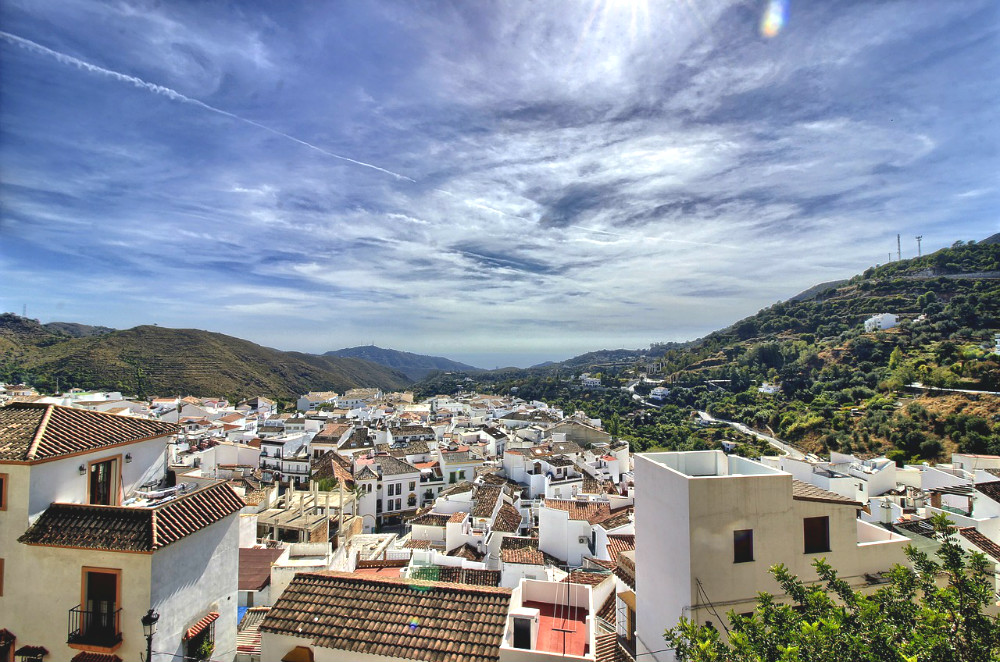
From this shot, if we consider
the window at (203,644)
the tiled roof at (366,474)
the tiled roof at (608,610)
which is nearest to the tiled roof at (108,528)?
the window at (203,644)

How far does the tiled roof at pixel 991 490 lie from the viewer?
1644cm

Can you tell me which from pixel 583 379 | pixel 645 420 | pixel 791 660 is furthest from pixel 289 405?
pixel 791 660

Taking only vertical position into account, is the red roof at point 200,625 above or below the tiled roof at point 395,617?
below

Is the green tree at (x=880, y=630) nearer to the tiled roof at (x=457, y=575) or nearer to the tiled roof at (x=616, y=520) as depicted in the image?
the tiled roof at (x=457, y=575)

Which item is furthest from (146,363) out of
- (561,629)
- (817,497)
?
(817,497)

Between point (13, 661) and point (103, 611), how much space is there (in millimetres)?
1651

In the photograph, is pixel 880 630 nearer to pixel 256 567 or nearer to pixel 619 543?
pixel 619 543

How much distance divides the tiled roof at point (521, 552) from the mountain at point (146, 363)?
69493 mm

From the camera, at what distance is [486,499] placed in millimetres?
23953

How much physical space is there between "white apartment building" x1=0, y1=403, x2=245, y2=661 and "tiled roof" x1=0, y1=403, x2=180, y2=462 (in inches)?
0.9

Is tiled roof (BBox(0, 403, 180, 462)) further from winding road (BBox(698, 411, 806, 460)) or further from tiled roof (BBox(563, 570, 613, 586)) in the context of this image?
winding road (BBox(698, 411, 806, 460))

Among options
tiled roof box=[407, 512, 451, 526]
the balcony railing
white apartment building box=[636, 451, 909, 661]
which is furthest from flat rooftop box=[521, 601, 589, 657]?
tiled roof box=[407, 512, 451, 526]

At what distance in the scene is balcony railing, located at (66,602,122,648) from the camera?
260 inches

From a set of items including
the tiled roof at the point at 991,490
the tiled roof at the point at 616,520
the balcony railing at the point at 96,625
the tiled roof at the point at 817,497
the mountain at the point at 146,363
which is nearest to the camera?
the balcony railing at the point at 96,625
